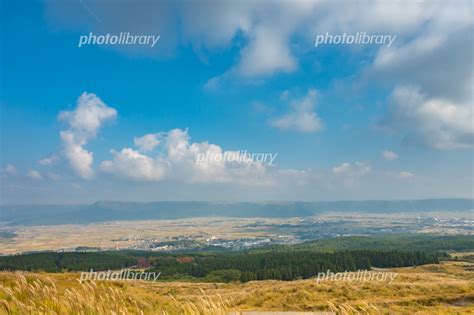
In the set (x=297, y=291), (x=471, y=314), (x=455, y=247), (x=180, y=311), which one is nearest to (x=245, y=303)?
(x=297, y=291)

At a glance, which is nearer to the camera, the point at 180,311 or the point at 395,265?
the point at 180,311

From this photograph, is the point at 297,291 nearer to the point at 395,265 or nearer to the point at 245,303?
the point at 245,303

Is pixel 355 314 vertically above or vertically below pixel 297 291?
above

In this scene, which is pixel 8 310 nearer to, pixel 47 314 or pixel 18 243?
pixel 47 314

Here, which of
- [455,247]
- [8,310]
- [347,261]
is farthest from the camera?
[455,247]

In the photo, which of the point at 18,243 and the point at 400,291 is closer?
the point at 400,291

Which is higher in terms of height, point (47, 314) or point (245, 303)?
point (47, 314)

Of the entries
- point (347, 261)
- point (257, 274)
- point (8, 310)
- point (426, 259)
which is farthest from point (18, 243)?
point (8, 310)

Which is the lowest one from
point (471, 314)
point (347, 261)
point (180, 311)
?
point (347, 261)

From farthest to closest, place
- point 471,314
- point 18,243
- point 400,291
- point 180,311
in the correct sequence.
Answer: point 18,243
point 400,291
point 471,314
point 180,311
